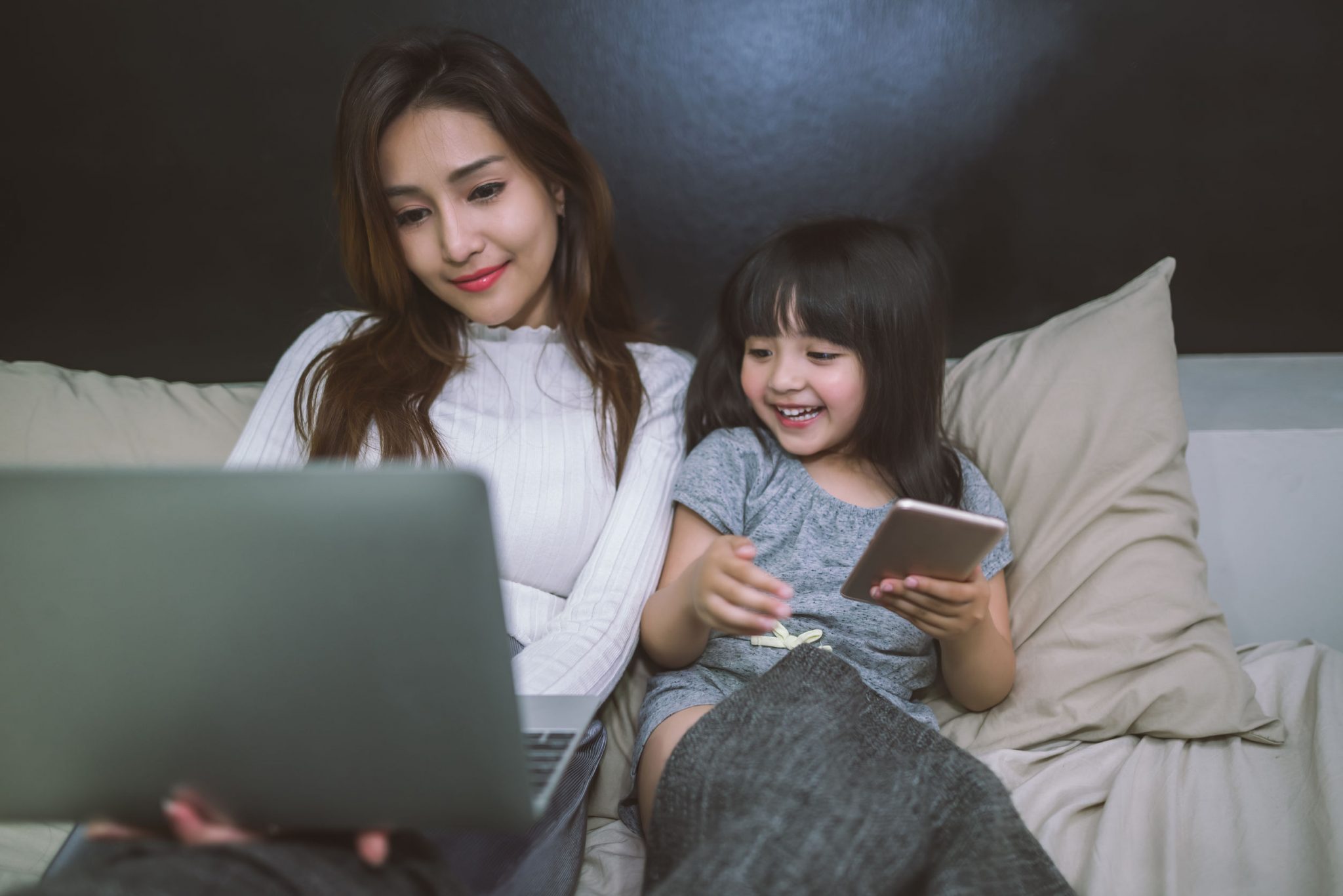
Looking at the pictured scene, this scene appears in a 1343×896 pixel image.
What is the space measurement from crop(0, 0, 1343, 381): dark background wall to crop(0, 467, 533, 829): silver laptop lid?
1.30 metres

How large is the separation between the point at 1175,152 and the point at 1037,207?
0.25 meters

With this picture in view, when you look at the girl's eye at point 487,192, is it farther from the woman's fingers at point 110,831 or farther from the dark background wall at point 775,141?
the woman's fingers at point 110,831

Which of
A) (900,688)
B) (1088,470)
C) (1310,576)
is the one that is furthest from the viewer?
(1310,576)

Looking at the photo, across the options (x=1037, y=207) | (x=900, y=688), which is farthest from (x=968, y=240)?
(x=900, y=688)

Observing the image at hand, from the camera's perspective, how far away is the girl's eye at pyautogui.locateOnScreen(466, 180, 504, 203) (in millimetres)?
1263

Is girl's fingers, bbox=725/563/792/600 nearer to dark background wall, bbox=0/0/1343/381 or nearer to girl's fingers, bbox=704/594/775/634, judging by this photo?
girl's fingers, bbox=704/594/775/634

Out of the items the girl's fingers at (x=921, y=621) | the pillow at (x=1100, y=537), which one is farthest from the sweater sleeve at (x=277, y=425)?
the pillow at (x=1100, y=537)

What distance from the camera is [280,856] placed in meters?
0.67

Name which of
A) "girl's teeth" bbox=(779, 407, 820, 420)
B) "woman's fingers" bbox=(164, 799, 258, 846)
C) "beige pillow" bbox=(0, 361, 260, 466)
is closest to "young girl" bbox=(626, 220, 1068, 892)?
→ "girl's teeth" bbox=(779, 407, 820, 420)

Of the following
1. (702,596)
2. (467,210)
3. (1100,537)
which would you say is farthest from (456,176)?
(1100,537)

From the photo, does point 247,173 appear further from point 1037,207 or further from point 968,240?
point 1037,207

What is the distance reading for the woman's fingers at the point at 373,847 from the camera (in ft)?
2.29

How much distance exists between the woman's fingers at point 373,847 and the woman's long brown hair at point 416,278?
627 mm

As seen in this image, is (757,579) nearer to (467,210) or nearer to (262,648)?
(262,648)
